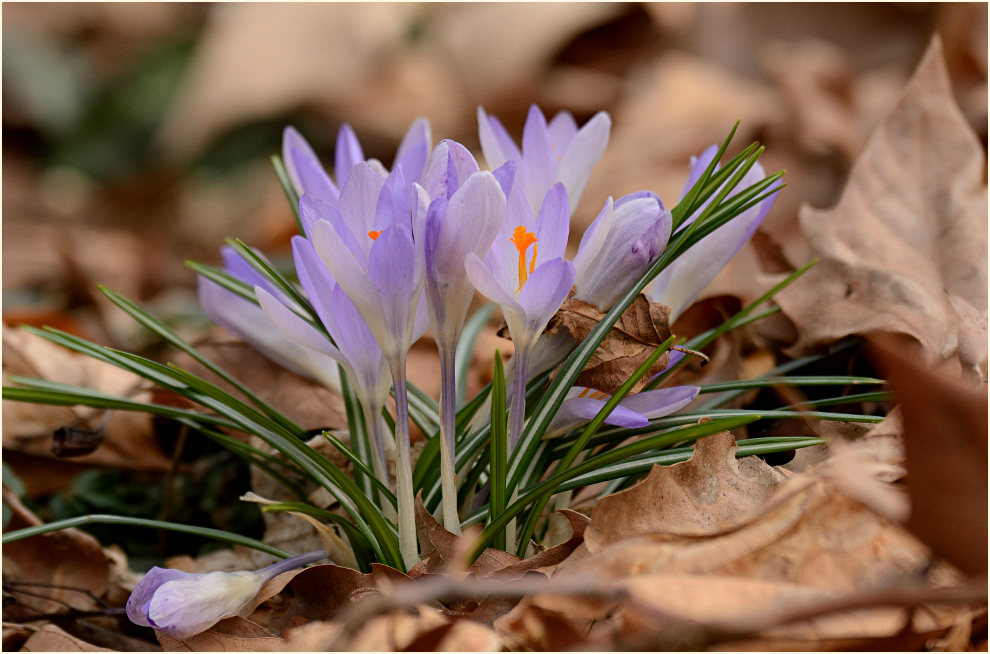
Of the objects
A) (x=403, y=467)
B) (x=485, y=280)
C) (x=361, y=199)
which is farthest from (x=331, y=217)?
(x=403, y=467)

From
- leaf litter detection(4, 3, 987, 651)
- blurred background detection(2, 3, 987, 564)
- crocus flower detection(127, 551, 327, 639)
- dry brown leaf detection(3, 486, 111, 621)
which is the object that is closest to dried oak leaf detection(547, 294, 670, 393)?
leaf litter detection(4, 3, 987, 651)

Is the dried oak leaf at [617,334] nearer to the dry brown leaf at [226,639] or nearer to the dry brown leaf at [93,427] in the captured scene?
the dry brown leaf at [226,639]

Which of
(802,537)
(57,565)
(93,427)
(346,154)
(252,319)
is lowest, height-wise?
(57,565)

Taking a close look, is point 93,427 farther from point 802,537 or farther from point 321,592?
point 802,537

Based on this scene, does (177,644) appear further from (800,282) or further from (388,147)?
(388,147)

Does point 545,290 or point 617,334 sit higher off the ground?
point 545,290

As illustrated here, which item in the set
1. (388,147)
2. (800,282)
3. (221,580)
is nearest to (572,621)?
(221,580)
